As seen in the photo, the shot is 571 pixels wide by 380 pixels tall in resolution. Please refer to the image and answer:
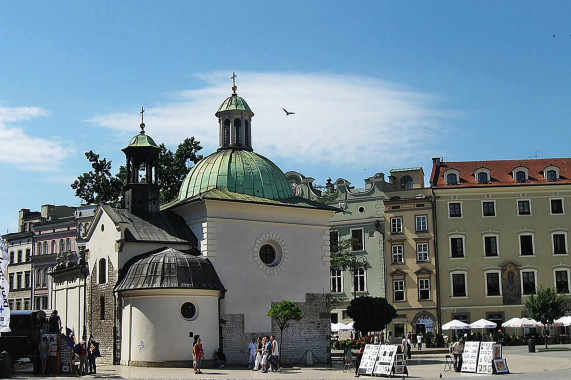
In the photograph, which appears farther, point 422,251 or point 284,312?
point 422,251

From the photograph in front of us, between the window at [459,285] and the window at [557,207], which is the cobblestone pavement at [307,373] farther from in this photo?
the window at [557,207]

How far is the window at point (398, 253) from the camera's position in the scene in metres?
59.4

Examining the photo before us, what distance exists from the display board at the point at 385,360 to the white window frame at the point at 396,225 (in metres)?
32.7

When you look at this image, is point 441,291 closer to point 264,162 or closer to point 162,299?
point 264,162

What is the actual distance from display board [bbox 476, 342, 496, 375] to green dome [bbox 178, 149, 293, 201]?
13.6 m

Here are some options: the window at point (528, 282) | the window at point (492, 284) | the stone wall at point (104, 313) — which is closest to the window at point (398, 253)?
the window at point (492, 284)

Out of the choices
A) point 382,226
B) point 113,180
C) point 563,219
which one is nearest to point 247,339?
point 113,180

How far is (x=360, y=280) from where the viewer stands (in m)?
60.6

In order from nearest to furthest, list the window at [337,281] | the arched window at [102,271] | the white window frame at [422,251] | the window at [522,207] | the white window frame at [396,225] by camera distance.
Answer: the arched window at [102,271] < the window at [522,207] < the white window frame at [422,251] < the white window frame at [396,225] < the window at [337,281]

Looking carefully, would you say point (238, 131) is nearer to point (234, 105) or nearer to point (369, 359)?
point (234, 105)

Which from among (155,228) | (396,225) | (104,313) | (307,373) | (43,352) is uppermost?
(396,225)

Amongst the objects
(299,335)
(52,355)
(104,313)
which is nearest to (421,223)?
(299,335)

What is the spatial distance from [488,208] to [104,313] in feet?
115

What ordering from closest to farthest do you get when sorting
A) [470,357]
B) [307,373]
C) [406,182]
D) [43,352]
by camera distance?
1. [43,352]
2. [470,357]
3. [307,373]
4. [406,182]
